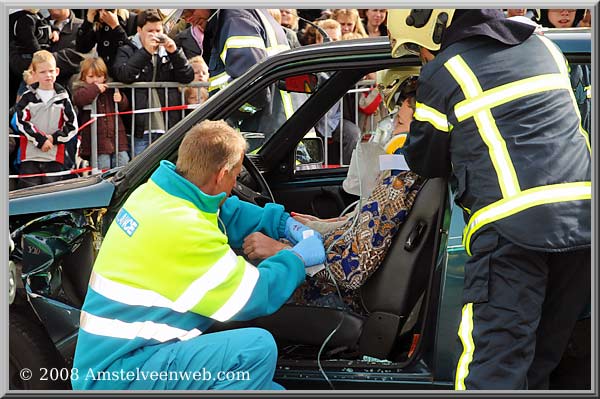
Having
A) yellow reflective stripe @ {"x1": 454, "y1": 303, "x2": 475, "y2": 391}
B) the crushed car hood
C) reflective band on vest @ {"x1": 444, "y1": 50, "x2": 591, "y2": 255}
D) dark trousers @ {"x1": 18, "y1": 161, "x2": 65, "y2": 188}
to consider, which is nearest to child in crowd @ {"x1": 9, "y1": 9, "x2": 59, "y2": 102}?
dark trousers @ {"x1": 18, "y1": 161, "x2": 65, "y2": 188}

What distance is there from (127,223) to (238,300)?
48 centimetres

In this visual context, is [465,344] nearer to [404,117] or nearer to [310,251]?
[310,251]

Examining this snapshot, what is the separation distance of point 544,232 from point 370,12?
18.6 feet

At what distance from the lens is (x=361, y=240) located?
3.70 meters

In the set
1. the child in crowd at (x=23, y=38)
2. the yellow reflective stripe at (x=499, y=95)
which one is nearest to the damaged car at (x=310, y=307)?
the yellow reflective stripe at (x=499, y=95)

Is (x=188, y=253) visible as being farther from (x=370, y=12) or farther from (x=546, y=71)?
(x=370, y=12)

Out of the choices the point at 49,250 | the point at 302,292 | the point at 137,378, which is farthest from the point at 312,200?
the point at 137,378

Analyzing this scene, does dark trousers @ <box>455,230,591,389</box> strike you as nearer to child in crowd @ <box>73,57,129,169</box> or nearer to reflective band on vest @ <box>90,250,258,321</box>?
reflective band on vest @ <box>90,250,258,321</box>

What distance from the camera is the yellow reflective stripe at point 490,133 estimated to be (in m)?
3.02

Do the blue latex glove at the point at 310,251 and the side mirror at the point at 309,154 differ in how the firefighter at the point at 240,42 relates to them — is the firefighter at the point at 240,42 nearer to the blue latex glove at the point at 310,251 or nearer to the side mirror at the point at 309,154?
the side mirror at the point at 309,154

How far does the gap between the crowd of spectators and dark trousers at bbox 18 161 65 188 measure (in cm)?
6

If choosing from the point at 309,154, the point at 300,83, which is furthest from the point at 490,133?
the point at 309,154

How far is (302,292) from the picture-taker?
394 centimetres

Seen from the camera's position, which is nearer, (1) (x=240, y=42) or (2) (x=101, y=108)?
(1) (x=240, y=42)
